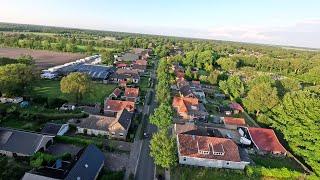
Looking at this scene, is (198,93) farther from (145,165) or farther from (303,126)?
(145,165)

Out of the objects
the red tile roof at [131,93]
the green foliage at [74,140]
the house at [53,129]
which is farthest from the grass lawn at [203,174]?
the red tile roof at [131,93]

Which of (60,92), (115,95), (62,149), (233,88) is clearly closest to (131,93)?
(115,95)

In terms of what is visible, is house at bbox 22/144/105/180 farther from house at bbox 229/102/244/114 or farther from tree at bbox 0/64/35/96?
house at bbox 229/102/244/114

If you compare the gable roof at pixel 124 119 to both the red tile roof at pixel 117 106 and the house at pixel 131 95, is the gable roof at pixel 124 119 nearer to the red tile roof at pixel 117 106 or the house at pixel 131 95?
the red tile roof at pixel 117 106

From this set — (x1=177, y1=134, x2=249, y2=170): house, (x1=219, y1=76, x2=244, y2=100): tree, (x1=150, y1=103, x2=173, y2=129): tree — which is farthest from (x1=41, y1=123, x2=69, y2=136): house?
(x1=219, y1=76, x2=244, y2=100): tree

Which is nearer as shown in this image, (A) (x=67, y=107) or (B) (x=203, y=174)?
(B) (x=203, y=174)

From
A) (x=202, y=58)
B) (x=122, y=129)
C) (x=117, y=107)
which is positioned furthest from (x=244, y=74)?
(x=122, y=129)
